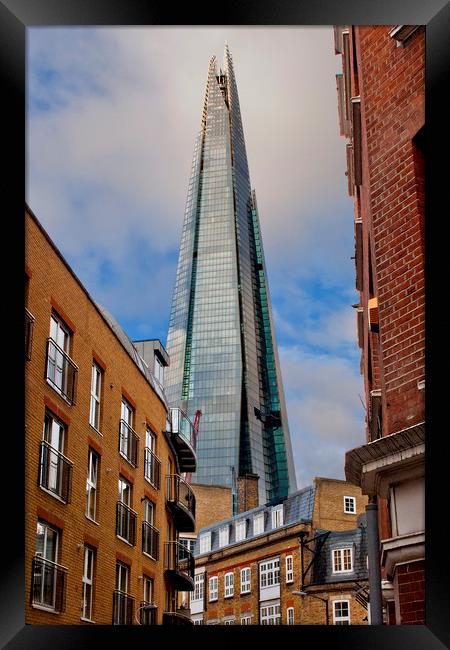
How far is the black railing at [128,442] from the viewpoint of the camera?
69.6 feet

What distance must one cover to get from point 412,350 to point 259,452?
145565 millimetres

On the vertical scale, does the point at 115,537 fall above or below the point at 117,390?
below

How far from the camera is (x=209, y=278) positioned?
157 m

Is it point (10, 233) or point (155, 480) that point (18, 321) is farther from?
point (155, 480)

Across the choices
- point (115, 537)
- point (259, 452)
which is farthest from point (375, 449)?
point (259, 452)

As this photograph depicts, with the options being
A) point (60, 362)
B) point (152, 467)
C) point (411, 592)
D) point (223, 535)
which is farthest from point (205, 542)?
point (411, 592)

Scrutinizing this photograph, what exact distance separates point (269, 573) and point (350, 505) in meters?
6.57

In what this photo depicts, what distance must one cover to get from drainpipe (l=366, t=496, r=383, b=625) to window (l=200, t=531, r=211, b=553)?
44463mm

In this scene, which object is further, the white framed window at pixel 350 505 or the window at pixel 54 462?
the white framed window at pixel 350 505

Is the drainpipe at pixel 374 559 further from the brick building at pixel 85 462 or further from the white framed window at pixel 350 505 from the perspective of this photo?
the white framed window at pixel 350 505

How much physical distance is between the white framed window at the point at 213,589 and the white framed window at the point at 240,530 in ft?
8.25

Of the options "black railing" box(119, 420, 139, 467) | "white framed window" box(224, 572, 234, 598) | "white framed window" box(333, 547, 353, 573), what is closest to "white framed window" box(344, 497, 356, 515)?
"white framed window" box(333, 547, 353, 573)

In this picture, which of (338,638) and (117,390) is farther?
(117,390)

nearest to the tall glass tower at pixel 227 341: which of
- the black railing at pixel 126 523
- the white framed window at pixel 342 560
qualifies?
the white framed window at pixel 342 560
